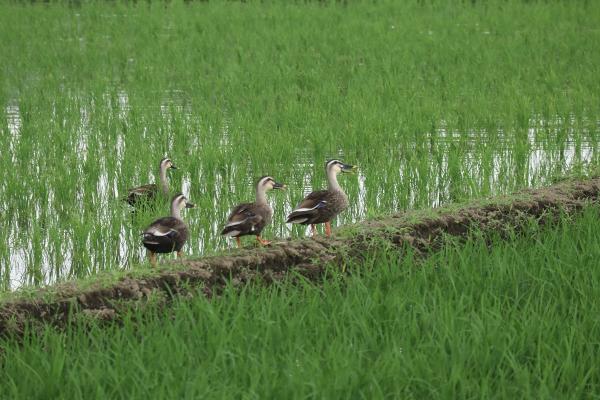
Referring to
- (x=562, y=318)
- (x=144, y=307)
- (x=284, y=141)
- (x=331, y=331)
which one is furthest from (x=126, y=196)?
(x=562, y=318)

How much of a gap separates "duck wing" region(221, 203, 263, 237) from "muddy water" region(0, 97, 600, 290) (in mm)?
751

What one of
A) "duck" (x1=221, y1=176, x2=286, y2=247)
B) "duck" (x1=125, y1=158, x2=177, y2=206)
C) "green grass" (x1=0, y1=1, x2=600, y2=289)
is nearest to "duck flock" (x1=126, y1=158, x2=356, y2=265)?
"duck" (x1=221, y1=176, x2=286, y2=247)

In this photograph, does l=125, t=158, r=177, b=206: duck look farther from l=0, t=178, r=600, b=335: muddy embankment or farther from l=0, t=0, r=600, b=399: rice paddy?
l=0, t=178, r=600, b=335: muddy embankment

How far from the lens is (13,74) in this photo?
12992 millimetres

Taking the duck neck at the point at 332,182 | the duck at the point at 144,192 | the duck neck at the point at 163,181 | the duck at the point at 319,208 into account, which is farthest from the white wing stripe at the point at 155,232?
the duck neck at the point at 163,181

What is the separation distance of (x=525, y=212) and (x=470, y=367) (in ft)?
9.08

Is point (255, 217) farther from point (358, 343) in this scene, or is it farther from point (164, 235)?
point (358, 343)

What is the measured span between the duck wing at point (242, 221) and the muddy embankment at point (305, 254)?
0.18 metres

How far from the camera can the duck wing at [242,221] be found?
20.1 feet

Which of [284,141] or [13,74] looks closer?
[284,141]

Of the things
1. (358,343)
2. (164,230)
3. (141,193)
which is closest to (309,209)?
(164,230)

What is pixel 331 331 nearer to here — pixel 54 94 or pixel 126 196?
pixel 126 196

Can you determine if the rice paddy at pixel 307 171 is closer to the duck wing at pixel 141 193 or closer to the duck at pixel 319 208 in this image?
the duck wing at pixel 141 193

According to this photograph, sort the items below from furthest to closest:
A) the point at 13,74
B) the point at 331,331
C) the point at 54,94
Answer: the point at 13,74, the point at 54,94, the point at 331,331
